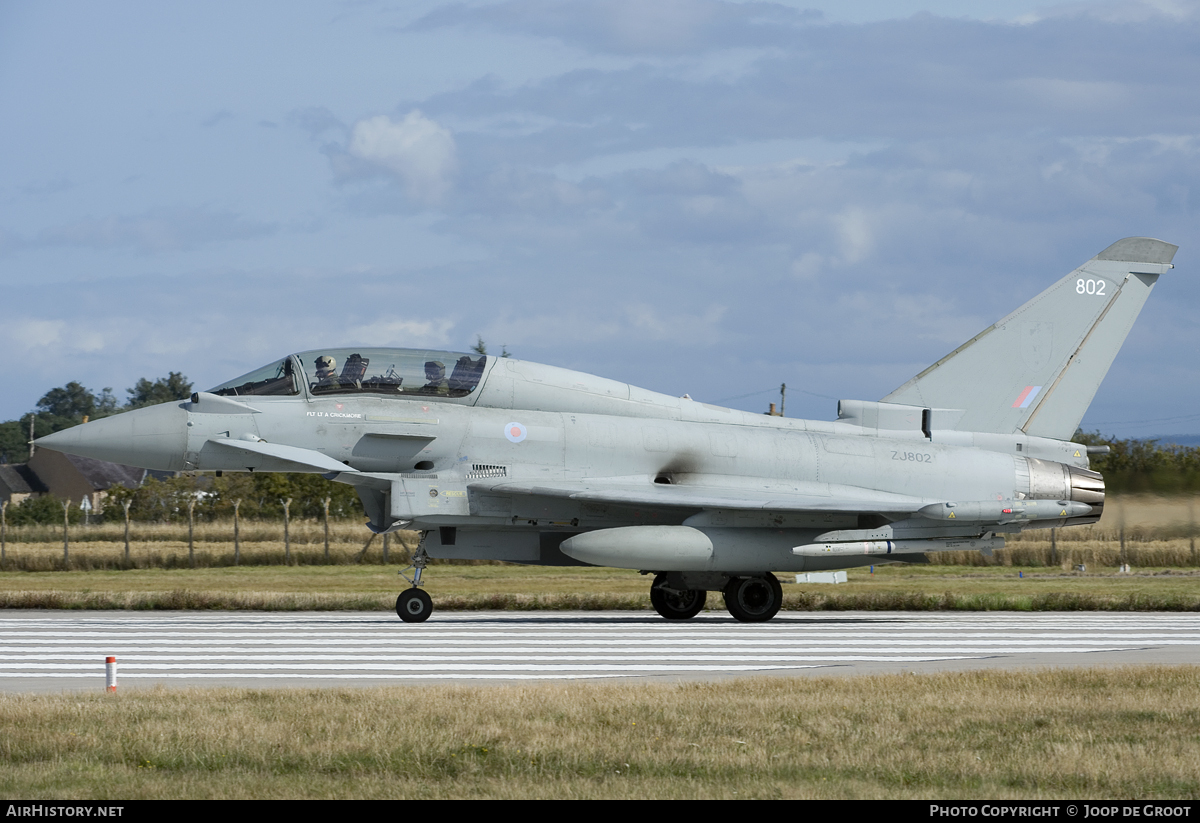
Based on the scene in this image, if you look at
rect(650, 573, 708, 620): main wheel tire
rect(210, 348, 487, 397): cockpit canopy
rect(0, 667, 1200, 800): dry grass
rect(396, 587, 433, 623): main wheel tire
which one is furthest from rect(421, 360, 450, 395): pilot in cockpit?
rect(0, 667, 1200, 800): dry grass

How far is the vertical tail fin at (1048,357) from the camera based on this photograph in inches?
786

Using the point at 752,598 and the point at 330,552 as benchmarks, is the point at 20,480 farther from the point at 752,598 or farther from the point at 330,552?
→ the point at 752,598

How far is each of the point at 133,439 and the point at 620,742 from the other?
1171cm

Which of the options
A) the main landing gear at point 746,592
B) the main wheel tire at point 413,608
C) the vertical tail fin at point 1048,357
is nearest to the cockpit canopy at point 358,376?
the main wheel tire at point 413,608

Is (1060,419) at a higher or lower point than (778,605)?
higher

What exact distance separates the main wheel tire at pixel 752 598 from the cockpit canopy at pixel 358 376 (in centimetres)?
477

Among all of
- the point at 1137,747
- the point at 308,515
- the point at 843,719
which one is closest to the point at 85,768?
the point at 843,719

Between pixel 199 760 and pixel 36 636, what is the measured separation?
10.5 metres

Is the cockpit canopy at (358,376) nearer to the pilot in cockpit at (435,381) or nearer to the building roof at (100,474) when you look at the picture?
the pilot in cockpit at (435,381)

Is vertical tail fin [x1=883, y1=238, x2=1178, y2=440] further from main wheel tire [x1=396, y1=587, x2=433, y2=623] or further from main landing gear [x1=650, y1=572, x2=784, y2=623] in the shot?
main wheel tire [x1=396, y1=587, x2=433, y2=623]

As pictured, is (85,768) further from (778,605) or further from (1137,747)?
(778,605)

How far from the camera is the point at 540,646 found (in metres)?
14.3

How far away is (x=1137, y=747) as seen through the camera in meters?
7.33

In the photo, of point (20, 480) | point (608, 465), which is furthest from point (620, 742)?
point (20, 480)
